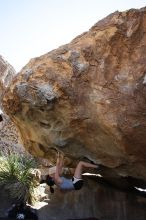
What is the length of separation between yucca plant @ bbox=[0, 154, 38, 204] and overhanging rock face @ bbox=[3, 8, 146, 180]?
3660mm

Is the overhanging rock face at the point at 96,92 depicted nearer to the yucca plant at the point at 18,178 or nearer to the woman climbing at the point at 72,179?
the woman climbing at the point at 72,179

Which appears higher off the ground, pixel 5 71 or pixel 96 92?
pixel 5 71

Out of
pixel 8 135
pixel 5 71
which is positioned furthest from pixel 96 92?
pixel 8 135

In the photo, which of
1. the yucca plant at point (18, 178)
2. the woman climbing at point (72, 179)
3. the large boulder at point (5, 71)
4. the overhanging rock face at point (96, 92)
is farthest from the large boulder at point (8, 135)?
the overhanging rock face at point (96, 92)

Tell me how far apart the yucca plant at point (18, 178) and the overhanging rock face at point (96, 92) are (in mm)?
3660

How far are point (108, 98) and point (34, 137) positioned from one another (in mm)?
2970

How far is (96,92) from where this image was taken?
859 cm

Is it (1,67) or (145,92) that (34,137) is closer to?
(145,92)

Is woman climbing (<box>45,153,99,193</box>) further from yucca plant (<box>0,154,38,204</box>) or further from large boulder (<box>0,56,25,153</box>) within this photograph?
large boulder (<box>0,56,25,153</box>)

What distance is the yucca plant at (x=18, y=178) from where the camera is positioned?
12.6m

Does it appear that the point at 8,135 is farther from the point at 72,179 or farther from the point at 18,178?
the point at 72,179

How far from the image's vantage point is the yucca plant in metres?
12.6

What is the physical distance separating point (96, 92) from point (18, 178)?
233 inches

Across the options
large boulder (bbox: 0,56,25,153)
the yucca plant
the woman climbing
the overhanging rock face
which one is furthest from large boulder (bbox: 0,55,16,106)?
the overhanging rock face
